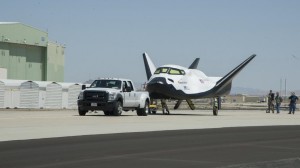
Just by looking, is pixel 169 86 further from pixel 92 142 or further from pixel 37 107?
pixel 92 142

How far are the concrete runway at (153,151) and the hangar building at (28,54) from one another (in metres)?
61.4

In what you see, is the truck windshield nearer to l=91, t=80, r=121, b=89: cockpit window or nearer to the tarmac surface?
l=91, t=80, r=121, b=89: cockpit window

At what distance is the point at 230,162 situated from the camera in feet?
38.3

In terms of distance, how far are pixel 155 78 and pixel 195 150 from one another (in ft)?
80.0

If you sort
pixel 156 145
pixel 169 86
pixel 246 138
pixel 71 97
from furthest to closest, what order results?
pixel 71 97 < pixel 169 86 < pixel 246 138 < pixel 156 145

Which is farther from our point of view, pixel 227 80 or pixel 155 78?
pixel 227 80

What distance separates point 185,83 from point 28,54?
4882cm

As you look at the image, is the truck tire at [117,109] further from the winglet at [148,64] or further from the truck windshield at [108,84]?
the winglet at [148,64]

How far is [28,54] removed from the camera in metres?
83.7

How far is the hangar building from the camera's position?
262 ft

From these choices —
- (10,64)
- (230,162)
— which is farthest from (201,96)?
(10,64)

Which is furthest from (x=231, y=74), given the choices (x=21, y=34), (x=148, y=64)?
(x=21, y=34)

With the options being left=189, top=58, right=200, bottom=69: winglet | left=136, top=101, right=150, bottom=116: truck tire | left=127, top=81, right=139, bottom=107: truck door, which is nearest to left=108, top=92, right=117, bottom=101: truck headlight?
left=127, top=81, right=139, bottom=107: truck door

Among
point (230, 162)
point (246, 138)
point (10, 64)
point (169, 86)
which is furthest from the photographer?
point (10, 64)
